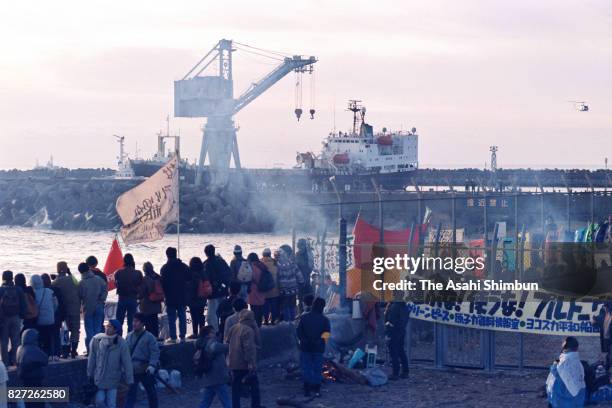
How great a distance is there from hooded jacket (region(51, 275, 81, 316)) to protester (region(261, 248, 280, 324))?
2.98 meters

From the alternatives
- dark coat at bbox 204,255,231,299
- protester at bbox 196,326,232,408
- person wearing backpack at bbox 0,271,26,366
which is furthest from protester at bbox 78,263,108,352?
protester at bbox 196,326,232,408

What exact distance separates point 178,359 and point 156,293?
2.78ft

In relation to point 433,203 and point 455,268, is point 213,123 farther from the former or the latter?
point 455,268

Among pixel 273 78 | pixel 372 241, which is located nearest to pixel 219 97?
pixel 273 78

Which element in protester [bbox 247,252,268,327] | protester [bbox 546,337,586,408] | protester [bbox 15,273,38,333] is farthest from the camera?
protester [bbox 247,252,268,327]

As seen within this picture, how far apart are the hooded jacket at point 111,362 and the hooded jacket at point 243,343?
1175 millimetres

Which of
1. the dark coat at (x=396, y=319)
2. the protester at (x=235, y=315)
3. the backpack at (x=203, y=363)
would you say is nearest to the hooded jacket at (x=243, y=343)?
the protester at (x=235, y=315)

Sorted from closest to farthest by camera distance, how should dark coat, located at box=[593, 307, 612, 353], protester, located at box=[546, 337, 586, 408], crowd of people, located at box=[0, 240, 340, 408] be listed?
1. protester, located at box=[546, 337, 586, 408]
2. crowd of people, located at box=[0, 240, 340, 408]
3. dark coat, located at box=[593, 307, 612, 353]

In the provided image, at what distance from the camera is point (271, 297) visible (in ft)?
49.9

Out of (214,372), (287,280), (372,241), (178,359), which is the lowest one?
(178,359)

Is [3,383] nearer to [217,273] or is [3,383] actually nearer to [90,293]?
[90,293]

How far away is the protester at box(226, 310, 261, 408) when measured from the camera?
1119 centimetres

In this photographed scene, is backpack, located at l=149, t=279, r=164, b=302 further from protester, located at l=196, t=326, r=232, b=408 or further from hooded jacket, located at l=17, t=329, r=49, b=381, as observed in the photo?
hooded jacket, located at l=17, t=329, r=49, b=381

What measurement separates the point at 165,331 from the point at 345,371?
3.05 metres
